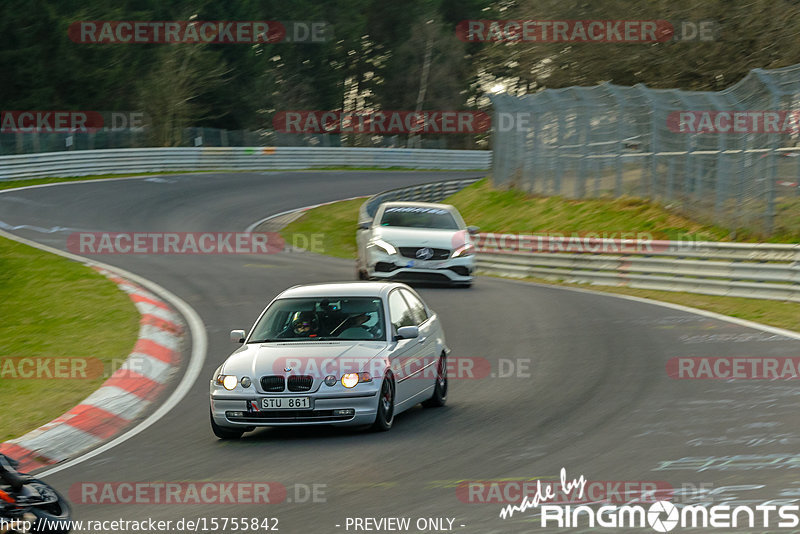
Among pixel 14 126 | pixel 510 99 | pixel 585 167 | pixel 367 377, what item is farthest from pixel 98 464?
pixel 14 126

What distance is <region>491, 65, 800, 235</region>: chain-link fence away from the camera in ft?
70.3

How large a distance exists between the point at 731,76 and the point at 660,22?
9.08 feet

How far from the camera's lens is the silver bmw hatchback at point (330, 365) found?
9438 millimetres

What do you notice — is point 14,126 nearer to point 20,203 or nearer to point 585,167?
point 20,203

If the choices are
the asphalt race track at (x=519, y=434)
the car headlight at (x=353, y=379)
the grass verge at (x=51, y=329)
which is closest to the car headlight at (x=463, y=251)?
the asphalt race track at (x=519, y=434)

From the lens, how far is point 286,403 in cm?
941

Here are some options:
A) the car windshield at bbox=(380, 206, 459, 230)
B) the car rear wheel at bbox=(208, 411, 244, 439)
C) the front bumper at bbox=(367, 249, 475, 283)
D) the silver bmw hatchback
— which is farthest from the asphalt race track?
the car windshield at bbox=(380, 206, 459, 230)

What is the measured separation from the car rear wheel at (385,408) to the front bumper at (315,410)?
89 millimetres

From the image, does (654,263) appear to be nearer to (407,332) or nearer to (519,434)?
(407,332)

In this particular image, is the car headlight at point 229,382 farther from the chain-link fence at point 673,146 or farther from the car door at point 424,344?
the chain-link fence at point 673,146

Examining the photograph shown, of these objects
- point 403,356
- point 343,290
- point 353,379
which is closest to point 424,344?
point 403,356

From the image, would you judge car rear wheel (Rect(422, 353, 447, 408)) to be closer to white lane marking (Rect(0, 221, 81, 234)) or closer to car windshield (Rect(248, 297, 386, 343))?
car windshield (Rect(248, 297, 386, 343))

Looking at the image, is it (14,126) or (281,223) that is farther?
(14,126)

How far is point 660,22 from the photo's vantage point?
1419 inches
